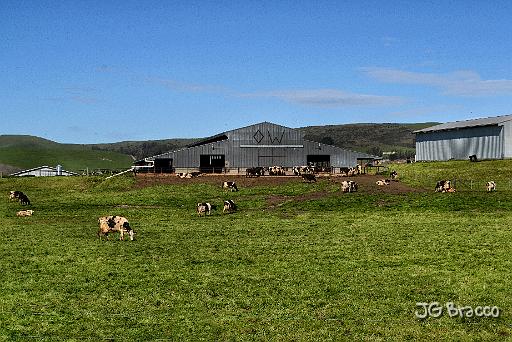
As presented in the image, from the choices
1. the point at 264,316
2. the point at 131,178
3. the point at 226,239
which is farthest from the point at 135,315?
the point at 131,178

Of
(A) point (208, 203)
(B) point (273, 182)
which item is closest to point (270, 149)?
(B) point (273, 182)

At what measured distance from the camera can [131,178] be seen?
65062 millimetres

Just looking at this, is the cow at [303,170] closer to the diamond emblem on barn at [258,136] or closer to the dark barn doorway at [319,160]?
the dark barn doorway at [319,160]

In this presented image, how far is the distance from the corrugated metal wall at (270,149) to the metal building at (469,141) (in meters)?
16.0

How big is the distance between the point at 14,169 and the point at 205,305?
16256 cm

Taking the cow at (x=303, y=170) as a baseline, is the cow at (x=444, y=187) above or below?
below

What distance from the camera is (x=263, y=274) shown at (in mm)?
18562

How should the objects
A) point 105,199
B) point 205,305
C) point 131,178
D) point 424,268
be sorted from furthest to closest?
point 131,178
point 105,199
point 424,268
point 205,305

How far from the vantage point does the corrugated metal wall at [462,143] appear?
252 ft

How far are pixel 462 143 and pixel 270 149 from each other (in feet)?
93.8

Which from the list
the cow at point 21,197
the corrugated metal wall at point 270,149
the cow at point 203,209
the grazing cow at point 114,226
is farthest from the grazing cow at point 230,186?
the grazing cow at point 114,226

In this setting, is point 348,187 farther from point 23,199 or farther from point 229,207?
point 23,199

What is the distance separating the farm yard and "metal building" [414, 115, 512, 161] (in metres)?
39.3

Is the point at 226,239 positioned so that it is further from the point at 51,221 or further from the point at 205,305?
the point at 51,221
